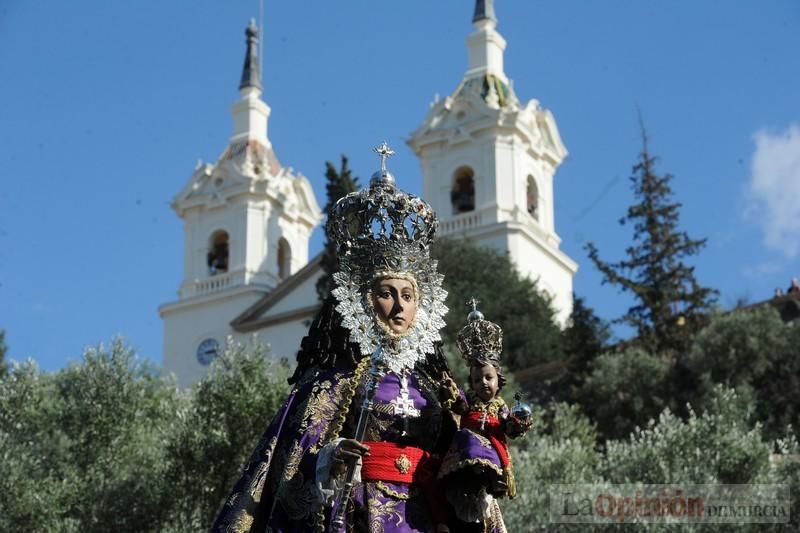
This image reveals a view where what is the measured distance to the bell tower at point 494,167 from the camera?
5328 centimetres

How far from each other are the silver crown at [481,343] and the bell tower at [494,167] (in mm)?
43284

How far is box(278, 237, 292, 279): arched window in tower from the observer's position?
6235 centimetres

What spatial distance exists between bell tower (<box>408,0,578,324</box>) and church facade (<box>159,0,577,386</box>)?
2.0 inches

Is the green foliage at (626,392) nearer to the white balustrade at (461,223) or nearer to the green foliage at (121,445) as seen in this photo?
the green foliage at (121,445)

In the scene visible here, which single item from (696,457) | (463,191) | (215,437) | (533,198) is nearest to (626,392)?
(696,457)

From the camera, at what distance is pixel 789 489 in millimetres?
21984

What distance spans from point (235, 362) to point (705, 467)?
8018mm

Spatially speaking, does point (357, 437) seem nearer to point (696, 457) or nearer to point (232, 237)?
point (696, 457)

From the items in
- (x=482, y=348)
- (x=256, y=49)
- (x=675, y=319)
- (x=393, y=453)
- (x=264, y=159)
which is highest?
(x=256, y=49)

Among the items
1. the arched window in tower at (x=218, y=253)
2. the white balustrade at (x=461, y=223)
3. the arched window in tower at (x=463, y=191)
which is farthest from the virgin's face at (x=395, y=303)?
the arched window in tower at (x=218, y=253)

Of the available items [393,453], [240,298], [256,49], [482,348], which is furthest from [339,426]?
[256,49]

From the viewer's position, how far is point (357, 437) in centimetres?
803

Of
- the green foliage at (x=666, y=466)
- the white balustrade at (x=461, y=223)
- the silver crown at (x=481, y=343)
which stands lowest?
the silver crown at (x=481, y=343)

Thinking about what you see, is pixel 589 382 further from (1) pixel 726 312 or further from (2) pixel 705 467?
(2) pixel 705 467
